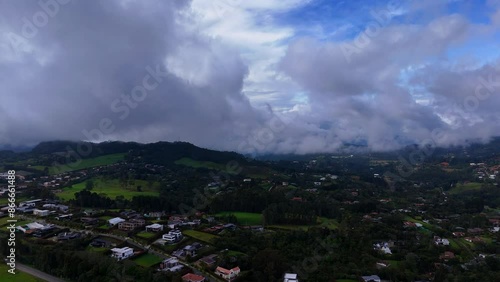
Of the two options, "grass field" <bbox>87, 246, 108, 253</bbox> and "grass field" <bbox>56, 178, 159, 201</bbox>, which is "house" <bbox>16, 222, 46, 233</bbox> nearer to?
"grass field" <bbox>87, 246, 108, 253</bbox>

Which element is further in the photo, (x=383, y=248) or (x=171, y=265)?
(x=383, y=248)

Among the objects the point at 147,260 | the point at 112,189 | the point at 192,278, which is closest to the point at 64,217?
the point at 147,260

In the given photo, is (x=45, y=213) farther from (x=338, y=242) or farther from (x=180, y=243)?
(x=338, y=242)

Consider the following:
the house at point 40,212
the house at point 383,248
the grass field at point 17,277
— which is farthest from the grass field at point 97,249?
the house at point 383,248

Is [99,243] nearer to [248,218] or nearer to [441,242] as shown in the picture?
[248,218]

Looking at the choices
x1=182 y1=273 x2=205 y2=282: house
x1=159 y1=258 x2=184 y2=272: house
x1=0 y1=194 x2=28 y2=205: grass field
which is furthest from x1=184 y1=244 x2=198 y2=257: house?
x1=0 y1=194 x2=28 y2=205: grass field

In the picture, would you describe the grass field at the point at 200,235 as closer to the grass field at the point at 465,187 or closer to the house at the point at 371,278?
the house at the point at 371,278
